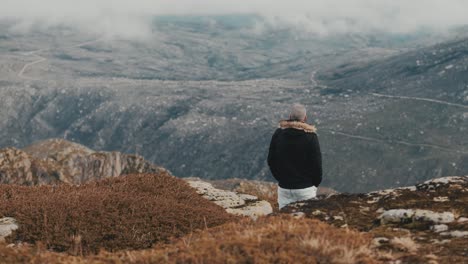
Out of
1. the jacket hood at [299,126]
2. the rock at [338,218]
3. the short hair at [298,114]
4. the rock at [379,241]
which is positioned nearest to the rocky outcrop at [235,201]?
the jacket hood at [299,126]

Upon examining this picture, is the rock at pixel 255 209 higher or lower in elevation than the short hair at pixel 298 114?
lower

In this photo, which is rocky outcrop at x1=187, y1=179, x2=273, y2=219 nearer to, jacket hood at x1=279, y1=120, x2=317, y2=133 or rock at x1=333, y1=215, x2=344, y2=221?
jacket hood at x1=279, y1=120, x2=317, y2=133

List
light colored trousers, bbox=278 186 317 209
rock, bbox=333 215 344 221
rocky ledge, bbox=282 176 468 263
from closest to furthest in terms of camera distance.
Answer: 1. rocky ledge, bbox=282 176 468 263
2. rock, bbox=333 215 344 221
3. light colored trousers, bbox=278 186 317 209

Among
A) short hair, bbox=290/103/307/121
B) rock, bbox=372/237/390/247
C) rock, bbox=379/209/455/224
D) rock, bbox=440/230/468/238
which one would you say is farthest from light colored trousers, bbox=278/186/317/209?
rock, bbox=372/237/390/247

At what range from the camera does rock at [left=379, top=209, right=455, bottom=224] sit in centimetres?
1606

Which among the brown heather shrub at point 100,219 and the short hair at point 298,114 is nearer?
the brown heather shrub at point 100,219

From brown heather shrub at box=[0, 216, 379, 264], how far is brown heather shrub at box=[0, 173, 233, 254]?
4.47m

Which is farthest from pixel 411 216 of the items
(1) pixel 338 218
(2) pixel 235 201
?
(2) pixel 235 201

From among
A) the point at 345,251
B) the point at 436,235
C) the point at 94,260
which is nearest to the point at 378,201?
the point at 436,235

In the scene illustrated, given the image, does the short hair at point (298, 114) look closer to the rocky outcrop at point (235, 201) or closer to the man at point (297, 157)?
the man at point (297, 157)

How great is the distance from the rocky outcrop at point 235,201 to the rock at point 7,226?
1081cm

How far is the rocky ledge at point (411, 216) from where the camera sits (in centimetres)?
1280

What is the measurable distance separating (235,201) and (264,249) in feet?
62.8

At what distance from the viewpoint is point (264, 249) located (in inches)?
439
